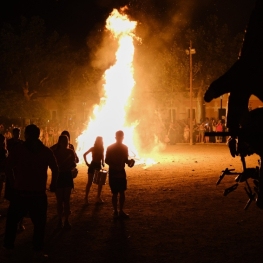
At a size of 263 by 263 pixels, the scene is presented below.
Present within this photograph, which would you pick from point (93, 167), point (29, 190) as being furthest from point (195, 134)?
point (29, 190)

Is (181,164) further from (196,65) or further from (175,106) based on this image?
(175,106)

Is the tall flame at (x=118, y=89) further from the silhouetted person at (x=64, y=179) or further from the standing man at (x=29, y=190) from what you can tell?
the standing man at (x=29, y=190)

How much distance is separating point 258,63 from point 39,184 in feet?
11.5

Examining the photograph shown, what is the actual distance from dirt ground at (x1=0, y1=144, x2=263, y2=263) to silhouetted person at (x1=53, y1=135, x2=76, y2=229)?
31cm

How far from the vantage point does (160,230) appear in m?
7.45

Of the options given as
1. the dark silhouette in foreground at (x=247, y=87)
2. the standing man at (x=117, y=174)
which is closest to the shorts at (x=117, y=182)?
the standing man at (x=117, y=174)

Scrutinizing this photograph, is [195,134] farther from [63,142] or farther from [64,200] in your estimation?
[64,200]

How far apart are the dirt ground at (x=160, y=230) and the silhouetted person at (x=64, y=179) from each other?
0.31 metres

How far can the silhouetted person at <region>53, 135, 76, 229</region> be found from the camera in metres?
7.62

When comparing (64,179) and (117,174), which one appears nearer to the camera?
(64,179)

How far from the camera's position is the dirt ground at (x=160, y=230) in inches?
240

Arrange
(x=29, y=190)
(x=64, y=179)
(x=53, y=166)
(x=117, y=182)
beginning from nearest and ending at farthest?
(x=29, y=190), (x=53, y=166), (x=64, y=179), (x=117, y=182)

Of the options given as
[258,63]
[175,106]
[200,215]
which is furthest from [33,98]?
[258,63]

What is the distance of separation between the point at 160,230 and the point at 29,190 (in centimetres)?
270
